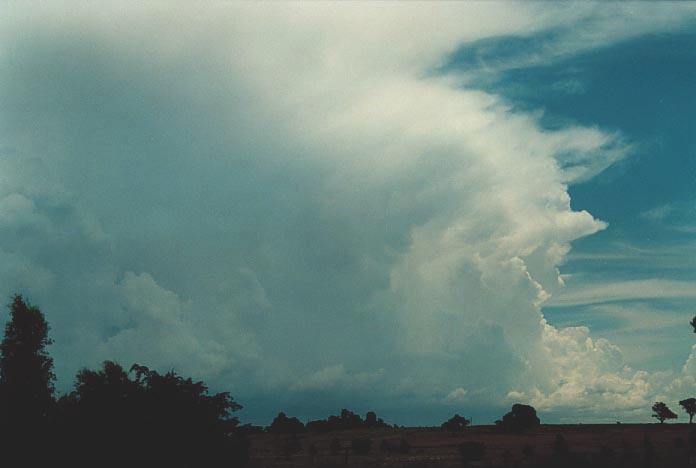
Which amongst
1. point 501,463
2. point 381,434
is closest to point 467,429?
point 381,434

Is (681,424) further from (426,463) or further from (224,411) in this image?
(224,411)

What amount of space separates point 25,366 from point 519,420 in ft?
377

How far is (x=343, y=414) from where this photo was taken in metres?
191

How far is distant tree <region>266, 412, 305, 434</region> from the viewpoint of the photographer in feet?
561

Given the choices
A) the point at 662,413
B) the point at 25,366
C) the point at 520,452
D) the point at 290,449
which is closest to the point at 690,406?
the point at 662,413

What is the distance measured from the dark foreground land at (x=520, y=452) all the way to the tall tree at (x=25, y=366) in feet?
70.8

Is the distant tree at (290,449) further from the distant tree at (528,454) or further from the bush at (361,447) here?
the distant tree at (528,454)

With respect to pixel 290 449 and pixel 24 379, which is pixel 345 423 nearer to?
pixel 290 449

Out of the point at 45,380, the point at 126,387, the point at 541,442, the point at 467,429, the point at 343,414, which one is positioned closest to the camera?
the point at 126,387

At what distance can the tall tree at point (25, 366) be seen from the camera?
167 ft

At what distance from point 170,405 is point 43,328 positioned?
2046cm

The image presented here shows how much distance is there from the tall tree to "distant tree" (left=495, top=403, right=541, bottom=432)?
111318mm

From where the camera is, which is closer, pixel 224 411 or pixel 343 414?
pixel 224 411

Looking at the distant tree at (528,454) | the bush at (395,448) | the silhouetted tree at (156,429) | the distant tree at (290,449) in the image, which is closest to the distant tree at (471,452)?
→ the distant tree at (528,454)
